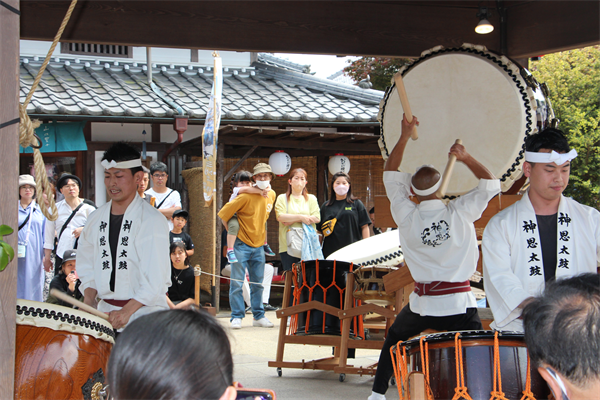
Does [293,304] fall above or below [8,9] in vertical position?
below

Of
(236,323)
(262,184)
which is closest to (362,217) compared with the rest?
(262,184)

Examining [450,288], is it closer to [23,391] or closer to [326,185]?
[23,391]

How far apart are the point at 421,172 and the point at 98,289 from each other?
67.5 inches

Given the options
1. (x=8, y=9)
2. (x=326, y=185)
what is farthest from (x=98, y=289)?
(x=326, y=185)

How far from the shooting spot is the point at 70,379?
1947 mm

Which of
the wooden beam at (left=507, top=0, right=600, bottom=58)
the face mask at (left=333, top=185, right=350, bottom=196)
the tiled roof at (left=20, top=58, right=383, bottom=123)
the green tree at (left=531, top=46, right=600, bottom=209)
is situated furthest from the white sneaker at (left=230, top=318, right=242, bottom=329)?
the green tree at (left=531, top=46, right=600, bottom=209)

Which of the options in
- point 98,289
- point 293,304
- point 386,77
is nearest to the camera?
point 98,289

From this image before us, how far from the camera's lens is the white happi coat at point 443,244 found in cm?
295

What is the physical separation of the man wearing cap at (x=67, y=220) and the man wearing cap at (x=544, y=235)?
3560 millimetres

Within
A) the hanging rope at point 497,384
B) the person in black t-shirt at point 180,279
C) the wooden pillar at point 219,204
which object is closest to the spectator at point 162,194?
the wooden pillar at point 219,204

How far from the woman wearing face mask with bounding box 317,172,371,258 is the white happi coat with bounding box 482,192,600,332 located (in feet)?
11.5

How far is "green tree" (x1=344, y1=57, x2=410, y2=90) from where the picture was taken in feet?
46.0

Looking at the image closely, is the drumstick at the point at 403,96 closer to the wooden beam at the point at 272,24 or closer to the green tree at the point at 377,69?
the wooden beam at the point at 272,24

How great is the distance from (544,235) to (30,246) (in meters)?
4.10
